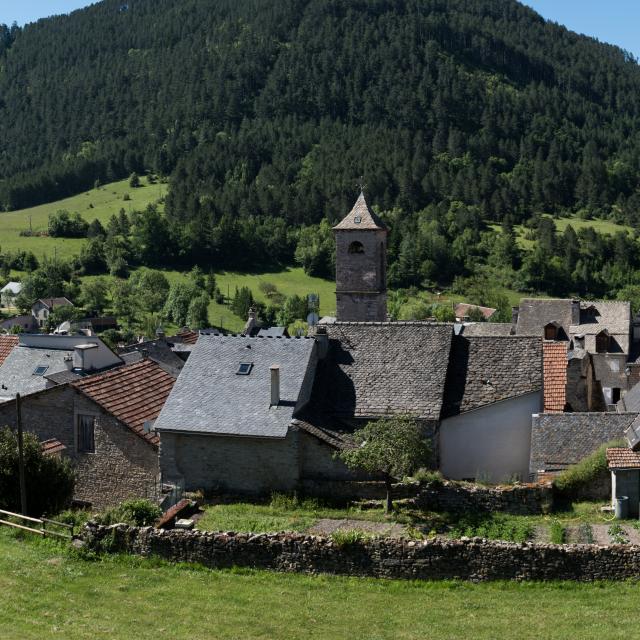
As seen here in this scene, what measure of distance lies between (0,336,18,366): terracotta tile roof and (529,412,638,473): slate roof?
19.7m

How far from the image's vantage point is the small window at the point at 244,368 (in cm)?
2536

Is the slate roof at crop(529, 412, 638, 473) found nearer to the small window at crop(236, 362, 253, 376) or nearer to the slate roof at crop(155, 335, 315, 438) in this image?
the slate roof at crop(155, 335, 315, 438)

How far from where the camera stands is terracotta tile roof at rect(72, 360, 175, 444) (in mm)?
25328

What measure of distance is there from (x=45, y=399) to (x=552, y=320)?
4023cm

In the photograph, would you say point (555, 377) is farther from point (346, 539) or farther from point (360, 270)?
point (346, 539)

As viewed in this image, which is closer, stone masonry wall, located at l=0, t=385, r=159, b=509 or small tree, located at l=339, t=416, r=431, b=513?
small tree, located at l=339, t=416, r=431, b=513

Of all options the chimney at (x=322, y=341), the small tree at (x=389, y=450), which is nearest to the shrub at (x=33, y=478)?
the small tree at (x=389, y=450)

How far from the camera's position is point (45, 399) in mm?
25922

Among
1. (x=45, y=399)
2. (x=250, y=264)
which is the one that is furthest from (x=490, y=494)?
(x=250, y=264)

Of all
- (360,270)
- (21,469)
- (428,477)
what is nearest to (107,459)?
(21,469)

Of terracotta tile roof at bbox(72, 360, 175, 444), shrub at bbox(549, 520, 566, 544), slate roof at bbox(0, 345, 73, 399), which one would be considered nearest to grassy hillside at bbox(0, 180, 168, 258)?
slate roof at bbox(0, 345, 73, 399)

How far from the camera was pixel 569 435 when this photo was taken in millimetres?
24375

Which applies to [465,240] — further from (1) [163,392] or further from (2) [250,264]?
(1) [163,392]

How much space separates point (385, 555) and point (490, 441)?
30.7 feet
